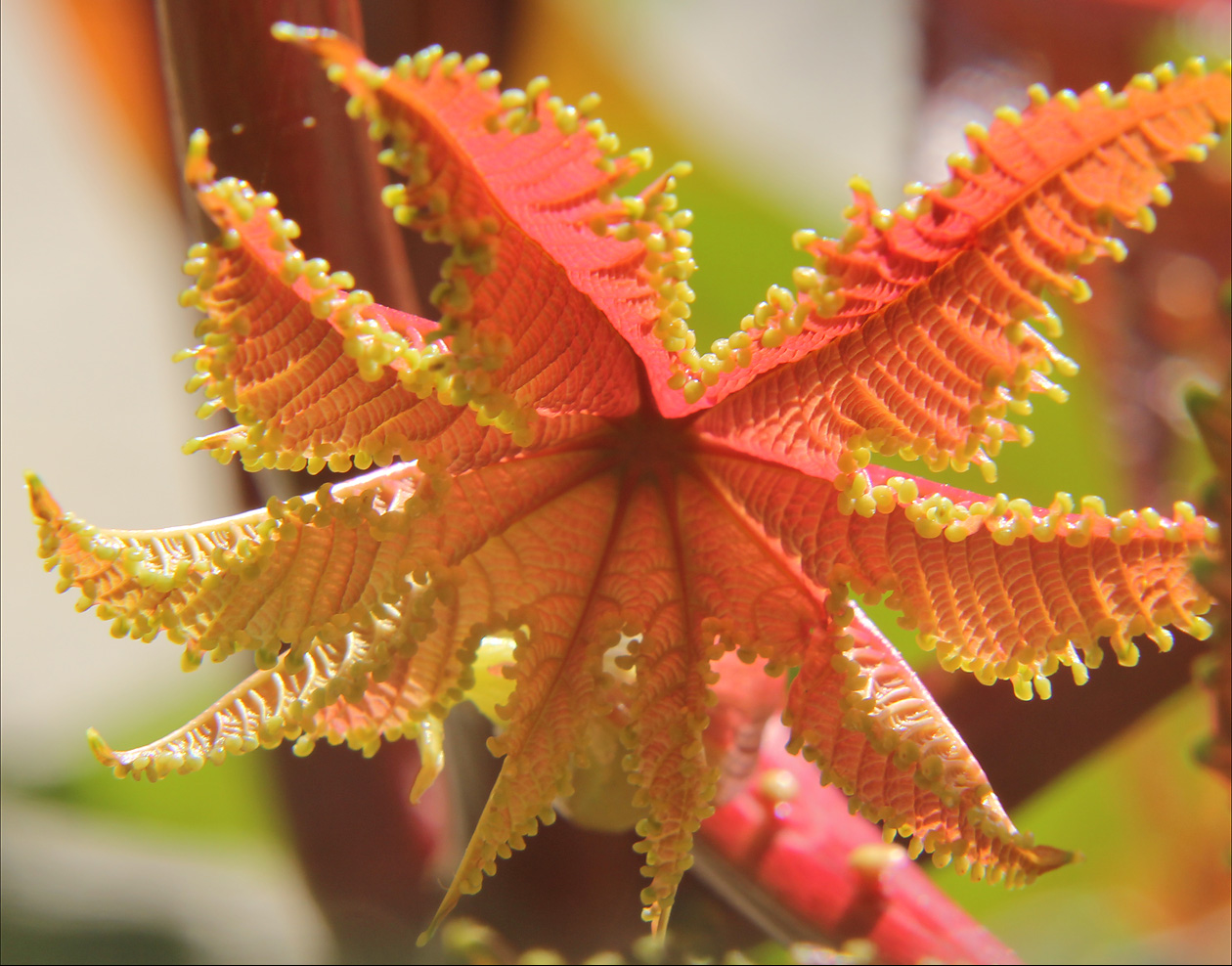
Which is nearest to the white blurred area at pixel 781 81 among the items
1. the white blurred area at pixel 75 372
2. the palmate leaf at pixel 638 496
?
the white blurred area at pixel 75 372

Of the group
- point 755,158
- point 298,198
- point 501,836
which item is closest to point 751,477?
point 501,836

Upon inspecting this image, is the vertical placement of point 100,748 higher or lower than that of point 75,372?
lower

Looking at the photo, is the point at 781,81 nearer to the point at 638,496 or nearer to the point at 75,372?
the point at 75,372

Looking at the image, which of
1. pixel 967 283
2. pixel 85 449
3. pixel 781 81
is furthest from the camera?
pixel 781 81

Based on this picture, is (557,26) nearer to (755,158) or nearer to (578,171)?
(755,158)

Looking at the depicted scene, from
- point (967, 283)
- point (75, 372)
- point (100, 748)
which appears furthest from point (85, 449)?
point (967, 283)

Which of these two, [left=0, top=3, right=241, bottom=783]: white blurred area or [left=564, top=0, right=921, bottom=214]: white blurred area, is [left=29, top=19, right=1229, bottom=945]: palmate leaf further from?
[left=564, top=0, right=921, bottom=214]: white blurred area

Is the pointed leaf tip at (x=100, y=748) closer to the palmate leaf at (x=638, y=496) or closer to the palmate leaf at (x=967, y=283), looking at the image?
the palmate leaf at (x=638, y=496)
